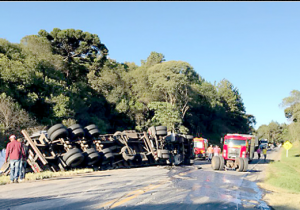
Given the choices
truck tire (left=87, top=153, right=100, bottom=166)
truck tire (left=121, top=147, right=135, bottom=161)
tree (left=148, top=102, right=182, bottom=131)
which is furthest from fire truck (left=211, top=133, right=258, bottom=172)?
tree (left=148, top=102, right=182, bottom=131)

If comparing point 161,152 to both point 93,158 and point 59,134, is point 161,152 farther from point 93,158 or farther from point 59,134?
point 59,134

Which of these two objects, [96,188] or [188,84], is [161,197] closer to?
[96,188]

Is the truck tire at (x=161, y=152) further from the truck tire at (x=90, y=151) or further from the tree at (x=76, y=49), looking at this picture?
the tree at (x=76, y=49)

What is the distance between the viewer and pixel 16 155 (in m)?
12.6

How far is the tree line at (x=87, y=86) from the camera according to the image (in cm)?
3356

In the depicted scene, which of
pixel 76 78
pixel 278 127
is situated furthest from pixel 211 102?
pixel 278 127

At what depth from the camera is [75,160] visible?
1661cm

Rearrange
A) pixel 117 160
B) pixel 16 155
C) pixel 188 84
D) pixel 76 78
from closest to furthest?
pixel 16 155 → pixel 117 160 → pixel 76 78 → pixel 188 84

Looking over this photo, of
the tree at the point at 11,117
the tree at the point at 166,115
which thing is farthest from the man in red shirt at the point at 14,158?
the tree at the point at 166,115

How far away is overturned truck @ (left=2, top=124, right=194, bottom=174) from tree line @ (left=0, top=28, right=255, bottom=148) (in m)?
11.5

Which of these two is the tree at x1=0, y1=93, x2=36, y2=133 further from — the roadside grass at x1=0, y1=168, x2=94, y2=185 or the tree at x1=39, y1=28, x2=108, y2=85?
the tree at x1=39, y1=28, x2=108, y2=85

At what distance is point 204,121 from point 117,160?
196 feet

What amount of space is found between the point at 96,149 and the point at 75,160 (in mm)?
2970

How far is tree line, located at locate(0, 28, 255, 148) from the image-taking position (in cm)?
3356
